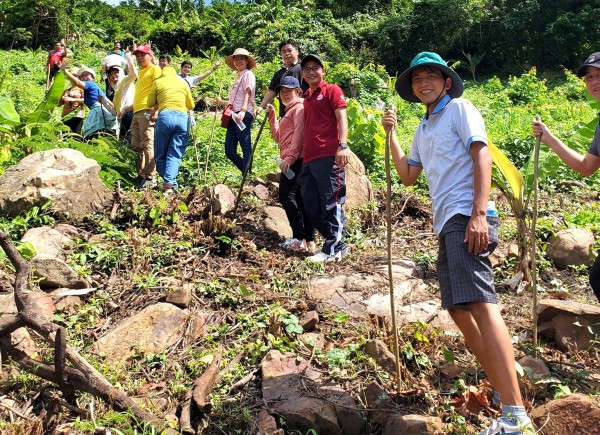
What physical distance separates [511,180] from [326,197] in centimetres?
161

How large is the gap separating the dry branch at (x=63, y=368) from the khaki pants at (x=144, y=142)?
3702 millimetres

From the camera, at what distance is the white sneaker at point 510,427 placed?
8.60 feet

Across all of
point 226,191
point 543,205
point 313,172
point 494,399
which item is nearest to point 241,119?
point 226,191

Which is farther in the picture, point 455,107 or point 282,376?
point 282,376

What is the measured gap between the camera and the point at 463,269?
2867 mm

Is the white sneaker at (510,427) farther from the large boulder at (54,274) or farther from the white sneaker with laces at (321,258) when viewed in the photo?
the large boulder at (54,274)

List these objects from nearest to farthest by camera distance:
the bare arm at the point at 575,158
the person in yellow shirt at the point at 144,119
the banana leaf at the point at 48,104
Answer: the bare arm at the point at 575,158 < the person in yellow shirt at the point at 144,119 < the banana leaf at the point at 48,104

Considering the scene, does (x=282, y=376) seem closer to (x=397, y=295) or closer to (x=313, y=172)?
(x=397, y=295)

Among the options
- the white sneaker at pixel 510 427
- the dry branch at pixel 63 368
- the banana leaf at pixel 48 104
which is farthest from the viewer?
the banana leaf at pixel 48 104

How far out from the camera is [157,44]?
23891 mm

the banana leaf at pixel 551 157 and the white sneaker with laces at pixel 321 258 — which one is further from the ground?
the banana leaf at pixel 551 157

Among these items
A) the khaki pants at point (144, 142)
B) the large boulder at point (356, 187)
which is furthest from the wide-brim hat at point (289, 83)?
the khaki pants at point (144, 142)

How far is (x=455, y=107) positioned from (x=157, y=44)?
75.1ft

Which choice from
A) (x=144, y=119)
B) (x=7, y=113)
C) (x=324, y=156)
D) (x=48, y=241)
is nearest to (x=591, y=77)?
(x=324, y=156)
